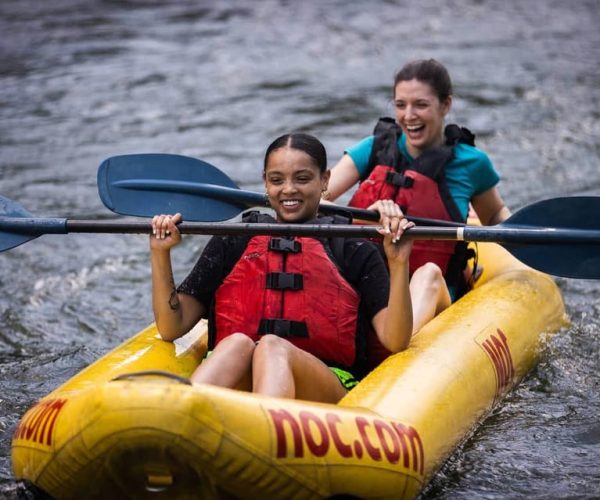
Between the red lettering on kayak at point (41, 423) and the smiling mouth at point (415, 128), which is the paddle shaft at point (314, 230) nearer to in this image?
the red lettering on kayak at point (41, 423)

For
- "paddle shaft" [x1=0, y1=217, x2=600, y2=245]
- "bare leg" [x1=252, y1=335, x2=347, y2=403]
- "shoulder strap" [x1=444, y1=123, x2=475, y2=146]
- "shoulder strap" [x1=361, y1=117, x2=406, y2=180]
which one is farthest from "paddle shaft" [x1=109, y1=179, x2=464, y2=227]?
"bare leg" [x1=252, y1=335, x2=347, y2=403]

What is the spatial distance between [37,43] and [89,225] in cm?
755

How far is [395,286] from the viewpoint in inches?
125

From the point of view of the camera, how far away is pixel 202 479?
2680 millimetres

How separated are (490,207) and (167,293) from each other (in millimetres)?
1700

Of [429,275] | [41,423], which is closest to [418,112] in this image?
[429,275]

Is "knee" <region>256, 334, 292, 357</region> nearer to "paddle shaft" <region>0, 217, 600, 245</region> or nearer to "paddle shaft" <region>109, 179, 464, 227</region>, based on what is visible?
"paddle shaft" <region>0, 217, 600, 245</region>

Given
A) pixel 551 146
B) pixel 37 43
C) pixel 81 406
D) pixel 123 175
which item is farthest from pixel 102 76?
pixel 81 406

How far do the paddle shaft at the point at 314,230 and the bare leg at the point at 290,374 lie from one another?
0.34 m

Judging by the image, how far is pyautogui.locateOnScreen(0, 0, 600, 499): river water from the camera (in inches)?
154

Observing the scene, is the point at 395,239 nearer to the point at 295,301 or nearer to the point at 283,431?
the point at 295,301

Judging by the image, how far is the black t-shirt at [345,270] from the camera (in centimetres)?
335

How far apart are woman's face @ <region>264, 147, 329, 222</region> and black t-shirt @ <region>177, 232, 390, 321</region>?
6.3 inches

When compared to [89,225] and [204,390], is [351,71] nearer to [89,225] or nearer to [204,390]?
[89,225]
